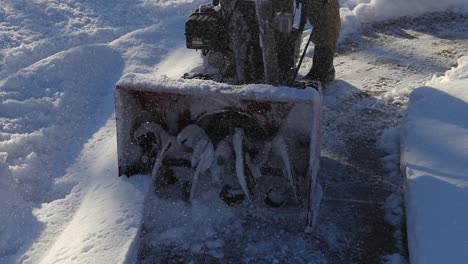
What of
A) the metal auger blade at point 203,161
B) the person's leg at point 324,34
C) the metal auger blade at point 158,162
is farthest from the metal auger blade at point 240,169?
the person's leg at point 324,34

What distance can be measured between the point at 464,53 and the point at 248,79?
3.23 metres

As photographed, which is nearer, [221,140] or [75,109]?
[221,140]

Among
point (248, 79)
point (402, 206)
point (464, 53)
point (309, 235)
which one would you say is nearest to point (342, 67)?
point (464, 53)

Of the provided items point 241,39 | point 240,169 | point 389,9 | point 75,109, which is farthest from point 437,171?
point 389,9

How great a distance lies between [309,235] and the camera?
140 inches

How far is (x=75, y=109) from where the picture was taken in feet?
17.0

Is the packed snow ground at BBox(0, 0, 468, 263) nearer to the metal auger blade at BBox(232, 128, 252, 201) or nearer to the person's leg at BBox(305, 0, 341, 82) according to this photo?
the metal auger blade at BBox(232, 128, 252, 201)

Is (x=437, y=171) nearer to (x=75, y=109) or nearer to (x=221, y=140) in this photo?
(x=221, y=140)

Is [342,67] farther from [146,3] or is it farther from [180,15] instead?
[146,3]

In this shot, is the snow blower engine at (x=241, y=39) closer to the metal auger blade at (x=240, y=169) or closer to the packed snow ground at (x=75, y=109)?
Result: the metal auger blade at (x=240, y=169)

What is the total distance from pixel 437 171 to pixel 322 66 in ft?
7.00

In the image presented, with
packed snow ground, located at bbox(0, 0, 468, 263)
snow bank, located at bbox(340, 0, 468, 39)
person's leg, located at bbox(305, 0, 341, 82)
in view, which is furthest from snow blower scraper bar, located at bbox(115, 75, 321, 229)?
snow bank, located at bbox(340, 0, 468, 39)

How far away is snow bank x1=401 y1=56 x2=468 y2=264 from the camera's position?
2.98 metres

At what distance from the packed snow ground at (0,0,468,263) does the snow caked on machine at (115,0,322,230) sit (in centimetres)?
26
